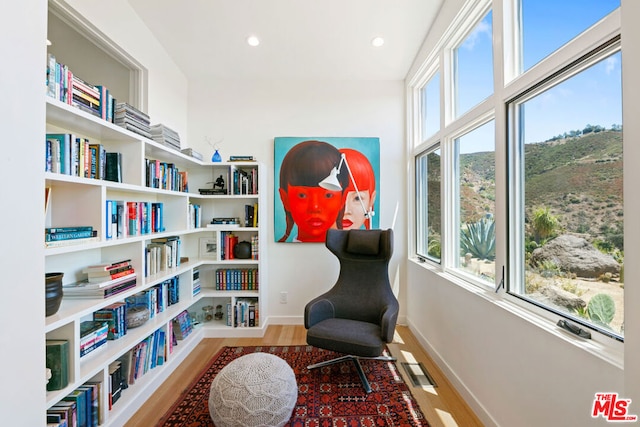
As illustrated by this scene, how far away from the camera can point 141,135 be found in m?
2.05

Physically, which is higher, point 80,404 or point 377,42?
point 377,42

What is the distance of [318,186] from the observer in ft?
10.7

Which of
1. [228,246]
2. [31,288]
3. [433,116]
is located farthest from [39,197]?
[433,116]

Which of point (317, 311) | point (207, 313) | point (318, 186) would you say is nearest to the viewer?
point (317, 311)

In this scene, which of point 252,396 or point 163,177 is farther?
point 163,177

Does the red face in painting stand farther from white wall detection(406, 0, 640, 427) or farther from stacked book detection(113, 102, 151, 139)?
stacked book detection(113, 102, 151, 139)

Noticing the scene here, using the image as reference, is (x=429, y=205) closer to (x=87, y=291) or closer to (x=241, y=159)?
(x=241, y=159)

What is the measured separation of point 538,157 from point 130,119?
2528 mm

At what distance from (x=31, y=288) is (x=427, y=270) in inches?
105

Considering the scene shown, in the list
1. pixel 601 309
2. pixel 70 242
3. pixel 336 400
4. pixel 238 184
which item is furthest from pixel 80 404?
pixel 601 309

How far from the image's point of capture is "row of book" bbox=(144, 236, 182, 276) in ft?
7.40

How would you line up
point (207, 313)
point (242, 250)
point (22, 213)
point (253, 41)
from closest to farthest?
point (22, 213) → point (253, 41) → point (242, 250) → point (207, 313)

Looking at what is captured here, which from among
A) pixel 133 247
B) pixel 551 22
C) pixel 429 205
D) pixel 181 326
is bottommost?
pixel 181 326

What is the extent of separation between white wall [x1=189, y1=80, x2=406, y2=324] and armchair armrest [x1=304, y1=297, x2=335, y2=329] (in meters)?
0.78
